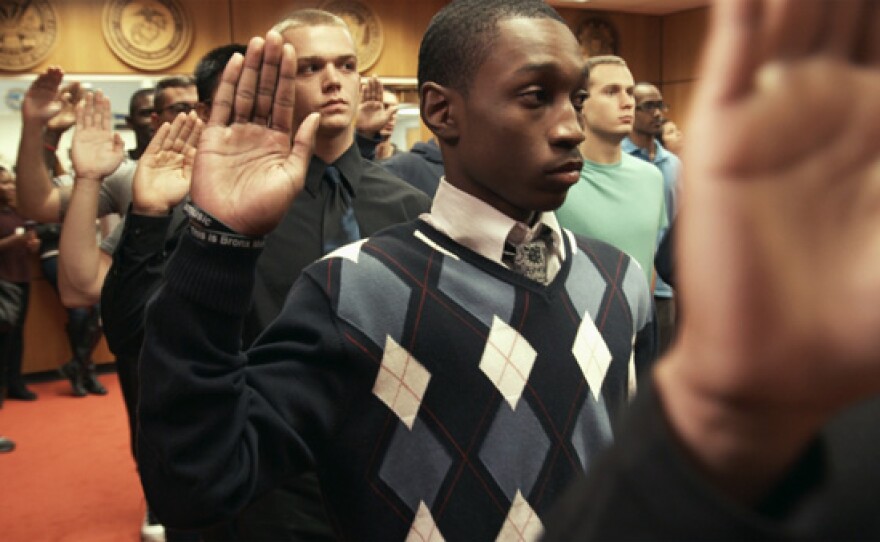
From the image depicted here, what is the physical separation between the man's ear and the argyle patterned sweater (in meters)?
0.17

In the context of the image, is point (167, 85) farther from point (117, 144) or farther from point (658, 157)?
point (658, 157)

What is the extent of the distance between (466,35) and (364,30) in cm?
684

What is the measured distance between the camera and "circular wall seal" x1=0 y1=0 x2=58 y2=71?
6.43 meters

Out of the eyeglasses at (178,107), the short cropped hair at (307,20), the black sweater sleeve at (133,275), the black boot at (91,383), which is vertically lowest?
the black boot at (91,383)

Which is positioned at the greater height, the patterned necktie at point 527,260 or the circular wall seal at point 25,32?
the circular wall seal at point 25,32

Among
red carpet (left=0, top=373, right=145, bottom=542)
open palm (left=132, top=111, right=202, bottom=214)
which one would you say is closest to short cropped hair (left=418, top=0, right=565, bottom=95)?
open palm (left=132, top=111, right=202, bottom=214)

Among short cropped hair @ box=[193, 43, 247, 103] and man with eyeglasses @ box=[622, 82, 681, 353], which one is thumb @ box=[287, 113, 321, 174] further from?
man with eyeglasses @ box=[622, 82, 681, 353]

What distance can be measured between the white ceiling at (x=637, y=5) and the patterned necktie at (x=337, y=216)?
289 inches

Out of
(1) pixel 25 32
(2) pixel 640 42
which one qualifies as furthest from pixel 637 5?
(1) pixel 25 32

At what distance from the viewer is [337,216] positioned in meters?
2.08

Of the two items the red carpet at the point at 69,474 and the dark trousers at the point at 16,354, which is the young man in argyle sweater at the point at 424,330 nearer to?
the red carpet at the point at 69,474

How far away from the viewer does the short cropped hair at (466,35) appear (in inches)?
52.1

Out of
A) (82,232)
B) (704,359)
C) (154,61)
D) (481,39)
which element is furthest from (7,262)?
(704,359)

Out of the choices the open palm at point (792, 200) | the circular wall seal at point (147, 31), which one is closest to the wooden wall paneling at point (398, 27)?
the circular wall seal at point (147, 31)
